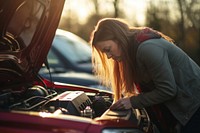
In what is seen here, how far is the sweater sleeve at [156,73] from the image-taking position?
3.95m

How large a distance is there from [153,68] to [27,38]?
5.10 feet

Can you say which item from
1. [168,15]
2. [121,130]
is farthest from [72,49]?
[168,15]

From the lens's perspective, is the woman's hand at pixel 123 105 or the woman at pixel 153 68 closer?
the woman at pixel 153 68

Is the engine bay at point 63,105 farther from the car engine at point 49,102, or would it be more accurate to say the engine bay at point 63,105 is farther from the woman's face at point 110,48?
the woman's face at point 110,48

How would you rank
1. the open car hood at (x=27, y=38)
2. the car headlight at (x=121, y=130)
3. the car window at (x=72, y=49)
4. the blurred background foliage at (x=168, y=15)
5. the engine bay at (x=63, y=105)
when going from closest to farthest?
the car headlight at (x=121, y=130) < the engine bay at (x=63, y=105) < the open car hood at (x=27, y=38) < the car window at (x=72, y=49) < the blurred background foliage at (x=168, y=15)

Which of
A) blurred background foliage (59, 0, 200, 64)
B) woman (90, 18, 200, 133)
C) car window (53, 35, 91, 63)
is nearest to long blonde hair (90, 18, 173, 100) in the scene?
woman (90, 18, 200, 133)

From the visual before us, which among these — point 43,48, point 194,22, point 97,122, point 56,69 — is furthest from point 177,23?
point 97,122

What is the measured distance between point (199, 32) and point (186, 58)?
17.5 metres

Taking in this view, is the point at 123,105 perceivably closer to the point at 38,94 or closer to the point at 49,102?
the point at 49,102

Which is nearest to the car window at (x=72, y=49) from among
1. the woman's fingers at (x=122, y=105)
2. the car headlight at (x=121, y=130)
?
the woman's fingers at (x=122, y=105)

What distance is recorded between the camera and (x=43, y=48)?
16.5ft

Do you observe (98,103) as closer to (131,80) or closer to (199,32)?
(131,80)

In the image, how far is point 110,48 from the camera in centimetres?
414

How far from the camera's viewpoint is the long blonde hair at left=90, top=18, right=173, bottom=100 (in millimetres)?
4113
